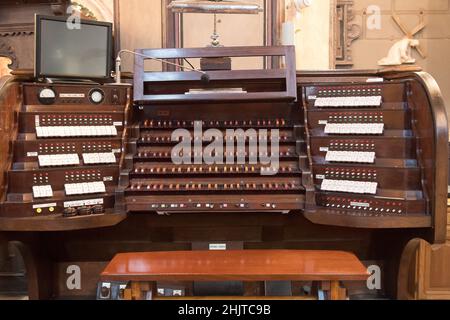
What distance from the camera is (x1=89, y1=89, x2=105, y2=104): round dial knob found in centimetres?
288

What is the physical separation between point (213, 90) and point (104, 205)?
1.05 metres

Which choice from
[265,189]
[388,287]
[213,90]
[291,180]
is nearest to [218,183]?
[265,189]

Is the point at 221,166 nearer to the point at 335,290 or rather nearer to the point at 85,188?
the point at 85,188

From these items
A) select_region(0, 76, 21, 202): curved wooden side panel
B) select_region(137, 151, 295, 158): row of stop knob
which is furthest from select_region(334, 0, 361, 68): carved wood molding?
select_region(0, 76, 21, 202): curved wooden side panel

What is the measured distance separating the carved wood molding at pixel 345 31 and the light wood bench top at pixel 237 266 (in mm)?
3411

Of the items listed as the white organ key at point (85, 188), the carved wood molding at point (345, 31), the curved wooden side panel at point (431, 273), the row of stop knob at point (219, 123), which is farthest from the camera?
the carved wood molding at point (345, 31)

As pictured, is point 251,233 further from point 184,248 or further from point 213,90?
point 213,90

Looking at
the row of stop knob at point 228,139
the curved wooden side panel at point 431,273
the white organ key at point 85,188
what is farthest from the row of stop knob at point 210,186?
the curved wooden side panel at point 431,273

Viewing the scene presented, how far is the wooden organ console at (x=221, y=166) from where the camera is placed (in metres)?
2.53

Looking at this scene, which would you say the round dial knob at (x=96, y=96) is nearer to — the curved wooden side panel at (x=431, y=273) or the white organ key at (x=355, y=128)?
the white organ key at (x=355, y=128)

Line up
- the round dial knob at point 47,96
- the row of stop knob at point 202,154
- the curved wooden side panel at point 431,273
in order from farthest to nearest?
the curved wooden side panel at point 431,273 → the row of stop knob at point 202,154 → the round dial knob at point 47,96

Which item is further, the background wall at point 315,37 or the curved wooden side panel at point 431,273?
the background wall at point 315,37

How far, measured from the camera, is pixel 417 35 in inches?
209

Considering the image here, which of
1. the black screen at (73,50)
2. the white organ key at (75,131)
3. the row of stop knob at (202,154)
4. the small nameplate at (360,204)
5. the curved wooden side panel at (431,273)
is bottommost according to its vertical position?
the curved wooden side panel at (431,273)
